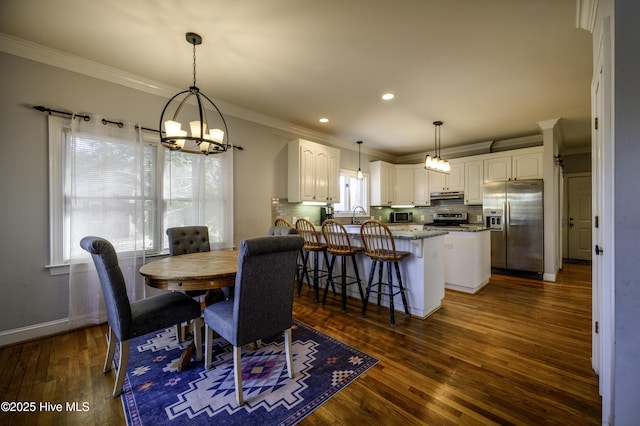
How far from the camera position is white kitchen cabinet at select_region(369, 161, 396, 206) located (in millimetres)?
6086

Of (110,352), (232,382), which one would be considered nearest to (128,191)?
(110,352)

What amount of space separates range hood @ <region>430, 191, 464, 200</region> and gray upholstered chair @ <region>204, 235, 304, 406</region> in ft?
16.8

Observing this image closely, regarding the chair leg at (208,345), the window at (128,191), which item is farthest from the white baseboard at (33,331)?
the chair leg at (208,345)

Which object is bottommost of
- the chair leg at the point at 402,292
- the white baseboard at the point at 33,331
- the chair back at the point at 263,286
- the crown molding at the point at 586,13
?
the white baseboard at the point at 33,331

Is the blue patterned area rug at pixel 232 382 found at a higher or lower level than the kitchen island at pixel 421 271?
lower

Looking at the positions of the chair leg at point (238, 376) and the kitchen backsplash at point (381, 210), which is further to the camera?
the kitchen backsplash at point (381, 210)

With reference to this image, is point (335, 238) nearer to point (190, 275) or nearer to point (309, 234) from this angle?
point (309, 234)

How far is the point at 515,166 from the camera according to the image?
Result: 4977mm

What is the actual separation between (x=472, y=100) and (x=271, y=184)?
3076mm

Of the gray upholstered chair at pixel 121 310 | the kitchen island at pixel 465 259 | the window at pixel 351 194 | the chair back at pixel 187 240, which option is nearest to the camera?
the gray upholstered chair at pixel 121 310

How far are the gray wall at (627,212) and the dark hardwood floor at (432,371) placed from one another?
52cm

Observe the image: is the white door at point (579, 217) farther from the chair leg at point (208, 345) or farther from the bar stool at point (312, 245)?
the chair leg at point (208, 345)

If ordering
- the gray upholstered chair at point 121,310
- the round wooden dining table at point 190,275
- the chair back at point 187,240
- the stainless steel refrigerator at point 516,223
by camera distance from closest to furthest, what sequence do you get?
the gray upholstered chair at point 121,310
the round wooden dining table at point 190,275
the chair back at point 187,240
the stainless steel refrigerator at point 516,223

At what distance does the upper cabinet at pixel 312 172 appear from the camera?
14.5 feet
